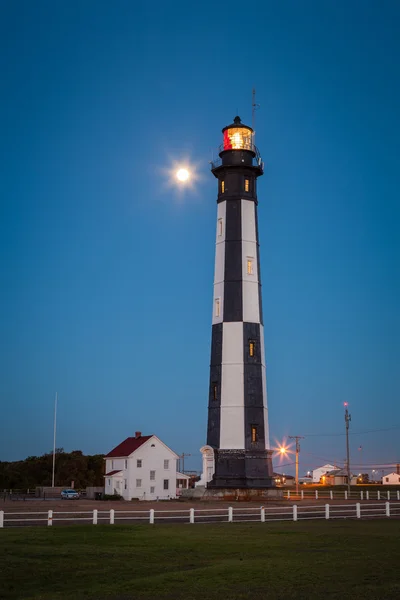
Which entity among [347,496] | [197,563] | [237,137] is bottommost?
[197,563]

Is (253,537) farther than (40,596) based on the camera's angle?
Yes

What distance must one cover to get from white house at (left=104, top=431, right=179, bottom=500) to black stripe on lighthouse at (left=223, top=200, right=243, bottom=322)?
16650 millimetres

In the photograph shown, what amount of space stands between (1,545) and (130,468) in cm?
4270

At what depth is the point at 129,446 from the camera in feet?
219

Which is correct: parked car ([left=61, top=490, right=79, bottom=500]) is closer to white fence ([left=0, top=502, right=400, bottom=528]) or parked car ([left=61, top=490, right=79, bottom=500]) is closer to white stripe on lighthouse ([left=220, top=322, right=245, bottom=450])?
white stripe on lighthouse ([left=220, top=322, right=245, bottom=450])

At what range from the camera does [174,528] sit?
27688 mm

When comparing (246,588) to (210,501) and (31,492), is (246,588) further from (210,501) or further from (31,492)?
(31,492)

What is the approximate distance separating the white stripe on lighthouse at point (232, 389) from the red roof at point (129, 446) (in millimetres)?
13761

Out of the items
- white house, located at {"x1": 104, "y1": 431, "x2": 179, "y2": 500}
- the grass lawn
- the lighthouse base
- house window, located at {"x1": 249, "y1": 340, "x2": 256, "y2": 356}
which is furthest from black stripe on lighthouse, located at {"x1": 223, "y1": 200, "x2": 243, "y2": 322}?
the grass lawn

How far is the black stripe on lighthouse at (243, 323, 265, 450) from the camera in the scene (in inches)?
2090

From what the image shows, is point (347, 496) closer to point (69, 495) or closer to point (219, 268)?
point (219, 268)

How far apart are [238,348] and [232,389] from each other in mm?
2973

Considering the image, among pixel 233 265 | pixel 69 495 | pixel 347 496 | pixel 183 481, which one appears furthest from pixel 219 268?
pixel 183 481

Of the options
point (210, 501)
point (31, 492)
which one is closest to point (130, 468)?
point (210, 501)
